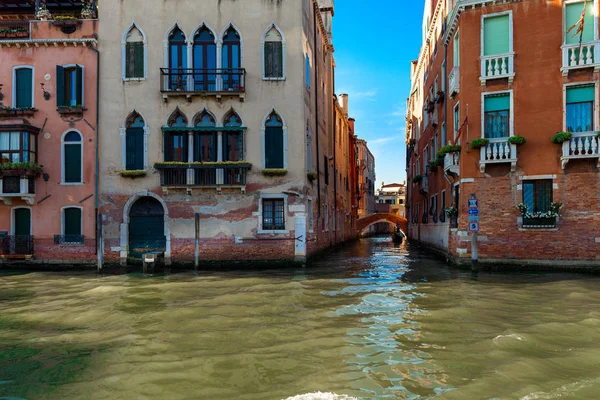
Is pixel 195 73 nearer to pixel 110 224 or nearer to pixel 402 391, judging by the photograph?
pixel 110 224

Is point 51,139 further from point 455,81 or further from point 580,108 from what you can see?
point 580,108

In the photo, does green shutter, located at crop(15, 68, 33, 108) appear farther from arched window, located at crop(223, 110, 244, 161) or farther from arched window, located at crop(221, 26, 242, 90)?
arched window, located at crop(223, 110, 244, 161)

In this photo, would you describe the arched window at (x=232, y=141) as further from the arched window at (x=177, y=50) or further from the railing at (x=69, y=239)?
the railing at (x=69, y=239)

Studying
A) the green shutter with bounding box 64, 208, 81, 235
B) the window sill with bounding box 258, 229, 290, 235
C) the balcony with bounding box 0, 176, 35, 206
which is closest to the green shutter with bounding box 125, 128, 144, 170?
the green shutter with bounding box 64, 208, 81, 235

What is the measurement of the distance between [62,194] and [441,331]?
45.7ft

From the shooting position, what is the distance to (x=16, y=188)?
612 inches

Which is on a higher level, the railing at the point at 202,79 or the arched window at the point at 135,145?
the railing at the point at 202,79

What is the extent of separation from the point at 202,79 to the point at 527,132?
1044cm

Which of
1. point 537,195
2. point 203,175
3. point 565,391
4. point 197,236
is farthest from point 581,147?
point 197,236

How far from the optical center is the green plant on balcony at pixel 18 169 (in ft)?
50.3

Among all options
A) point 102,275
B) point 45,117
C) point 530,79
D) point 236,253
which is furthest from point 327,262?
point 45,117

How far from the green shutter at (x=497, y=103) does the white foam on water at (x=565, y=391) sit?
10622 millimetres

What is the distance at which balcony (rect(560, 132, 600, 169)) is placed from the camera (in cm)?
1284

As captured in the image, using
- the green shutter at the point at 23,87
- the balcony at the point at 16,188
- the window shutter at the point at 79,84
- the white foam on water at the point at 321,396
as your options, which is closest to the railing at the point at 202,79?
the window shutter at the point at 79,84
